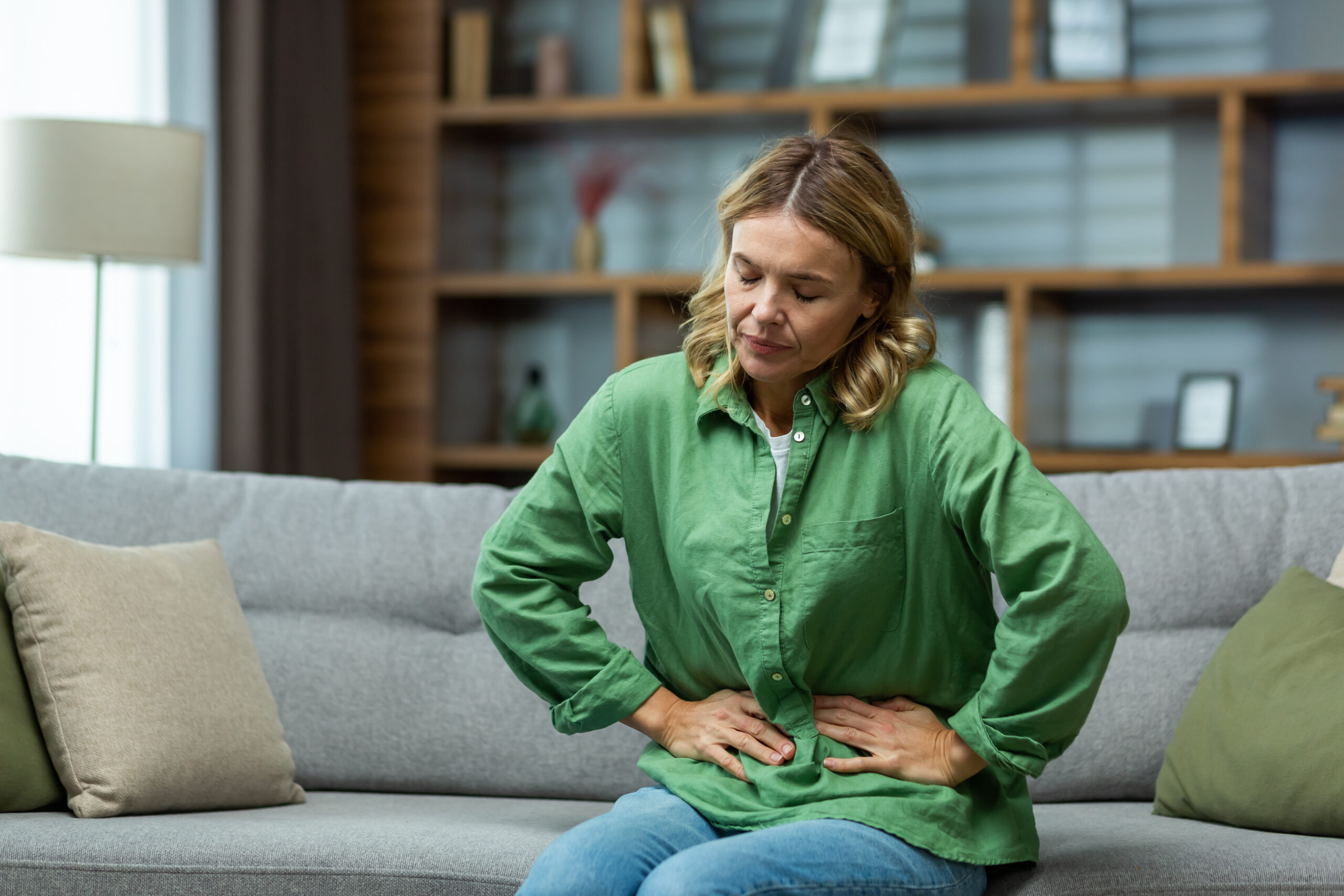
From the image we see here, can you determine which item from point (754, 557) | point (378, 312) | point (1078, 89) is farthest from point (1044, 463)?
point (754, 557)

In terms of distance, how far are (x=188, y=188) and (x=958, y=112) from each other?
1.86 metres

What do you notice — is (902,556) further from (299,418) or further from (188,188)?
(299,418)

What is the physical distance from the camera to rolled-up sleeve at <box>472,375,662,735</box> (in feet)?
4.48

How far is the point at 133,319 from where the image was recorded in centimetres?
302

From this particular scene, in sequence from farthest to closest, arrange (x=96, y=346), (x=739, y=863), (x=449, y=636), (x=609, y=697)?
(x=96, y=346)
(x=449, y=636)
(x=609, y=697)
(x=739, y=863)

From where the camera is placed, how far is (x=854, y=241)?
1256mm

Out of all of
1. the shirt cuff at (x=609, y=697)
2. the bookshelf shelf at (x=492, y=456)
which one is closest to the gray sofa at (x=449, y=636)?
the shirt cuff at (x=609, y=697)

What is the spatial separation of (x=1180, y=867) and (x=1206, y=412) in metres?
2.24

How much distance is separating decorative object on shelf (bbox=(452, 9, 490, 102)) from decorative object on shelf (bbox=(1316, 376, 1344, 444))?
2.15 m

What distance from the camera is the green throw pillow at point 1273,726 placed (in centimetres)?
149

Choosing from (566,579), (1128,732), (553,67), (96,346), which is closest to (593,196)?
(553,67)

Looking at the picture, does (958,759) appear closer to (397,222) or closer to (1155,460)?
(1155,460)

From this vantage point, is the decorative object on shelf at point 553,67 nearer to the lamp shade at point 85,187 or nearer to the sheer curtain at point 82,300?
the sheer curtain at point 82,300

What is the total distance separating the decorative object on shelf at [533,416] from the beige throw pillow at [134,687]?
6.58 feet
